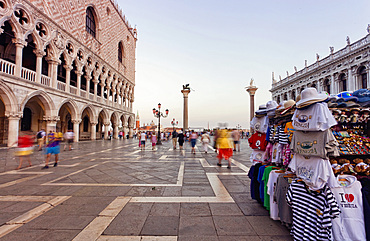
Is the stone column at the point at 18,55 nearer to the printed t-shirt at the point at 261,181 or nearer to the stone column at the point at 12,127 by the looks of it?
the stone column at the point at 12,127

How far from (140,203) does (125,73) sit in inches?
1169

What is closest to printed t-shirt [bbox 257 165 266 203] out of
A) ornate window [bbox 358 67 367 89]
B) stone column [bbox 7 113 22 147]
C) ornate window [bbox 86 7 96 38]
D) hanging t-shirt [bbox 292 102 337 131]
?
hanging t-shirt [bbox 292 102 337 131]

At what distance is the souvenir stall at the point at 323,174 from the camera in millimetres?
1992

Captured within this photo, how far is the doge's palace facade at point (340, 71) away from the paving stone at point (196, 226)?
29.2 meters

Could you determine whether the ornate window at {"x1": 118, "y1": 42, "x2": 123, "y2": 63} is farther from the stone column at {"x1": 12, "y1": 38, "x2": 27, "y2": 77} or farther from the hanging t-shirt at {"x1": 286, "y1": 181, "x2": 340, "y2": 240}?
the hanging t-shirt at {"x1": 286, "y1": 181, "x2": 340, "y2": 240}

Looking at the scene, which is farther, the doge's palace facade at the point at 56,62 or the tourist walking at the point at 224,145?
the doge's palace facade at the point at 56,62

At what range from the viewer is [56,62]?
49.5 feet

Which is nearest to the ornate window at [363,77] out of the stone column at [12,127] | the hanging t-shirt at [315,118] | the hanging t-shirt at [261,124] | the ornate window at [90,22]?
the hanging t-shirt at [261,124]

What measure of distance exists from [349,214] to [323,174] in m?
0.61

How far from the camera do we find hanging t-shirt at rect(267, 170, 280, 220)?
2.66 meters

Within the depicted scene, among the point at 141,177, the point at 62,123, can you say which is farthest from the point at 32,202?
the point at 62,123

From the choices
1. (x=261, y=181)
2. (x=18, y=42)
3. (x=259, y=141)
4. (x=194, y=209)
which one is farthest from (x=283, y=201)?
(x=18, y=42)

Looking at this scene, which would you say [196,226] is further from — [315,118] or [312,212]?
[315,118]

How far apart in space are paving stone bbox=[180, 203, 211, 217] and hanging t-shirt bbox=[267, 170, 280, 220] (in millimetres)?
938
